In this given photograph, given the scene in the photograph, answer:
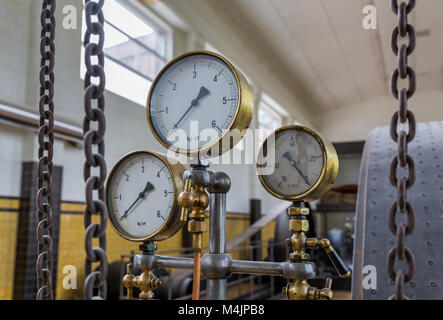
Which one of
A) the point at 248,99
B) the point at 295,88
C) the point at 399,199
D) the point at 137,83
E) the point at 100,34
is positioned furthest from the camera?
the point at 295,88

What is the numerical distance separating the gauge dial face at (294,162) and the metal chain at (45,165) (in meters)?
0.47

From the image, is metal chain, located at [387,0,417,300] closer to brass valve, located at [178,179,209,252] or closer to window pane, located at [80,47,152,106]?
brass valve, located at [178,179,209,252]

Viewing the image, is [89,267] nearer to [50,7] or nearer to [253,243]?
[50,7]

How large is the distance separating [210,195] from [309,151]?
24cm

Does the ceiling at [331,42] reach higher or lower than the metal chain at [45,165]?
higher

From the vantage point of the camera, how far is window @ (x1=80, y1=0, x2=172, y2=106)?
404cm

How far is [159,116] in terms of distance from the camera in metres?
0.88

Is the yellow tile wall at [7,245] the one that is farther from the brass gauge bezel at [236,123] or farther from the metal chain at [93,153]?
the metal chain at [93,153]

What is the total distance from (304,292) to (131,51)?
4.20 metres

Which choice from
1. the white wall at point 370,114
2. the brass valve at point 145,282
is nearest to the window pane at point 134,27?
the brass valve at point 145,282

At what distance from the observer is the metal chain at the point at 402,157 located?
0.50 m

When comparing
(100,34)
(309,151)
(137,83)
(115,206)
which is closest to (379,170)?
(309,151)

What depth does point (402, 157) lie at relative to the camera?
512mm

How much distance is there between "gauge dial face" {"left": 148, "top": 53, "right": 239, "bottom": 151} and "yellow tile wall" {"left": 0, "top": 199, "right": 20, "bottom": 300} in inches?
118
